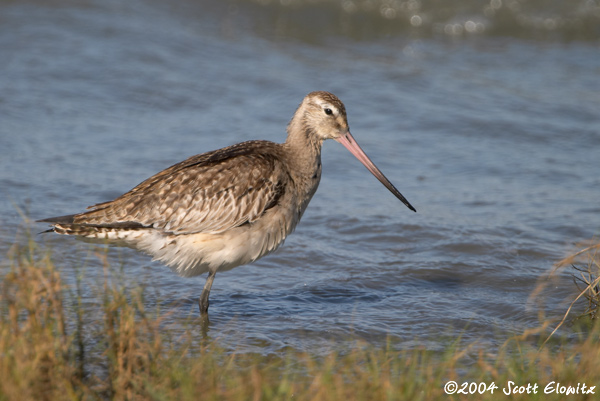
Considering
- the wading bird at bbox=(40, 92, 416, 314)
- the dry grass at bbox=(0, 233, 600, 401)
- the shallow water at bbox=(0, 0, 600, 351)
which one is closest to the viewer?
the dry grass at bbox=(0, 233, 600, 401)

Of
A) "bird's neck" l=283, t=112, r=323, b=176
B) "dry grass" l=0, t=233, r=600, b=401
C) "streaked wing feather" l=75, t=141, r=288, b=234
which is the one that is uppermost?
"bird's neck" l=283, t=112, r=323, b=176

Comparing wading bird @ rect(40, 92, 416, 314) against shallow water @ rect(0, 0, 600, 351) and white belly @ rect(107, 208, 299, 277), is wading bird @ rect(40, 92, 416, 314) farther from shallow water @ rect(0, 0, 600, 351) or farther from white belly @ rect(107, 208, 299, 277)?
shallow water @ rect(0, 0, 600, 351)

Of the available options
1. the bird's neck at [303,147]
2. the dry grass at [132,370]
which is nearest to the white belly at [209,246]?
the bird's neck at [303,147]

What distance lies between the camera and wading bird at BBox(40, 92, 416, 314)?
5109mm

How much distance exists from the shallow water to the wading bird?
375 mm

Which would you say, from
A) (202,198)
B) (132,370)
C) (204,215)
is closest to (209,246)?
(204,215)

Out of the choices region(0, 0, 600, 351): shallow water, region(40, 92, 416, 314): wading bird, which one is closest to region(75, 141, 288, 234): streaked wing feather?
region(40, 92, 416, 314): wading bird

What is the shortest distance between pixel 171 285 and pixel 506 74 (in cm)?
642

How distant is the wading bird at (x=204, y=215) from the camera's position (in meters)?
5.11

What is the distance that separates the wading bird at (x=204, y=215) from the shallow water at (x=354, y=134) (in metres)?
0.37

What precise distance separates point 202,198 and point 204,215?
111mm

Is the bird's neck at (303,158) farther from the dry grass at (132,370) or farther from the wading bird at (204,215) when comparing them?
the dry grass at (132,370)

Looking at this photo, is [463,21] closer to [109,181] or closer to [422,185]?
[422,185]

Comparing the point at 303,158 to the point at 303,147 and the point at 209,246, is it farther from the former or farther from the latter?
the point at 209,246
